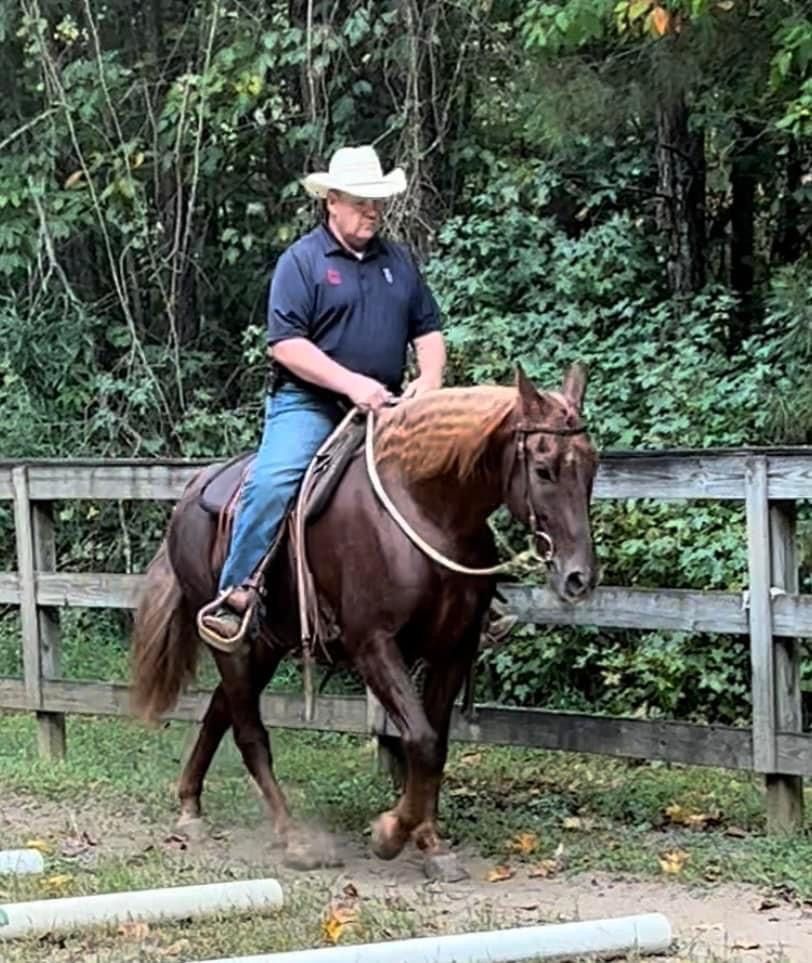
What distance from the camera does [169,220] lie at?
12195mm

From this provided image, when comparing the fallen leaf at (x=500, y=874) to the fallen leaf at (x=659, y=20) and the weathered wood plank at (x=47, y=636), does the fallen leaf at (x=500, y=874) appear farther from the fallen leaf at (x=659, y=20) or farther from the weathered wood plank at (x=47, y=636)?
the fallen leaf at (x=659, y=20)

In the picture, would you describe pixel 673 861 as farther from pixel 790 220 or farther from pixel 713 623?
pixel 790 220

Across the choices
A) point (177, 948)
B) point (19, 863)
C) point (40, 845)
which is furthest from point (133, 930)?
point (40, 845)

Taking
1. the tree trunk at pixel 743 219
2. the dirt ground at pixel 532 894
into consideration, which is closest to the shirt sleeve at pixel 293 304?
the dirt ground at pixel 532 894

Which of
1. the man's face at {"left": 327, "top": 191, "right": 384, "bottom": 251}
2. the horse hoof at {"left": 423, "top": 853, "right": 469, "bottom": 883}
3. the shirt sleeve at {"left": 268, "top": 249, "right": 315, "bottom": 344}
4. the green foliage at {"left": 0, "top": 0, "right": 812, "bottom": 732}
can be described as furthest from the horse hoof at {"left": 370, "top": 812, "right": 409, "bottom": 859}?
the green foliage at {"left": 0, "top": 0, "right": 812, "bottom": 732}

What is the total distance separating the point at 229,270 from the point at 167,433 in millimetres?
1780

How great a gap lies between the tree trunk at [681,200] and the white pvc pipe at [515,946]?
676 centimetres

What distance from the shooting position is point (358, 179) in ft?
19.2

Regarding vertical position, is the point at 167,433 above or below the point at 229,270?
below

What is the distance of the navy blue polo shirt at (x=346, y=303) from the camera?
232 inches

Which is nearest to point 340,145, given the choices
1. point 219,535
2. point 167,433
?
point 167,433

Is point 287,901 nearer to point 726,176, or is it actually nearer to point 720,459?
point 720,459

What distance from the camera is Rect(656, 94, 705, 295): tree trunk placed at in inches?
419

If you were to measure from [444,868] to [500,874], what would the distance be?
189 millimetres
